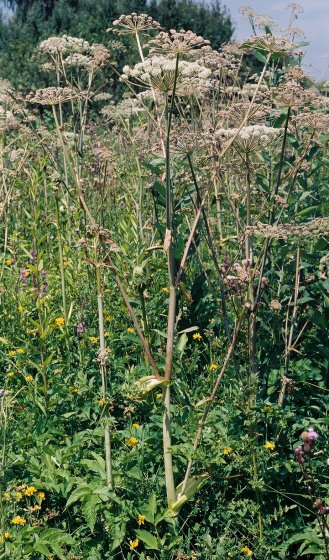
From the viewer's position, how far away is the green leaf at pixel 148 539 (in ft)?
9.75

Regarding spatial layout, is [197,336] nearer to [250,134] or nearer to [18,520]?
[250,134]

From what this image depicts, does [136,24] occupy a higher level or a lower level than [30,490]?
higher

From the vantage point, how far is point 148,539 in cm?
299

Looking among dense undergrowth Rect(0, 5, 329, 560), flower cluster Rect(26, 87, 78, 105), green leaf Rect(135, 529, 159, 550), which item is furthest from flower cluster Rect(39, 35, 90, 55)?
green leaf Rect(135, 529, 159, 550)

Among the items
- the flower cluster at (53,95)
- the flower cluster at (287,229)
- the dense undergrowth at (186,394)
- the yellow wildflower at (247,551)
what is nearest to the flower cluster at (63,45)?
the dense undergrowth at (186,394)

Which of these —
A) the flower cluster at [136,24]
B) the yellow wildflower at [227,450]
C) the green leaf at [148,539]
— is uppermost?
the flower cluster at [136,24]

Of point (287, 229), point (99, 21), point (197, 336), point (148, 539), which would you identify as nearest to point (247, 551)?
point (148, 539)

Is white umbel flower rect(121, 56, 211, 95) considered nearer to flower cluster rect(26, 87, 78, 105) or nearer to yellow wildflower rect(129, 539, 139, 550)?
flower cluster rect(26, 87, 78, 105)

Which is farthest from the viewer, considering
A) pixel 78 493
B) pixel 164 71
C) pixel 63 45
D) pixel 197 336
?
pixel 63 45

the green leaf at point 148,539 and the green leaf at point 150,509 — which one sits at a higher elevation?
the green leaf at point 150,509

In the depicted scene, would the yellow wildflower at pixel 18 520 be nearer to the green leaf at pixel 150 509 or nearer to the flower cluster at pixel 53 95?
the green leaf at pixel 150 509

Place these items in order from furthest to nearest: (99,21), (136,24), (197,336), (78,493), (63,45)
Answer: (99,21), (63,45), (197,336), (136,24), (78,493)

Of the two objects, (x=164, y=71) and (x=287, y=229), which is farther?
(x=287, y=229)

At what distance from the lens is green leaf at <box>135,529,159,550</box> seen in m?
2.97
